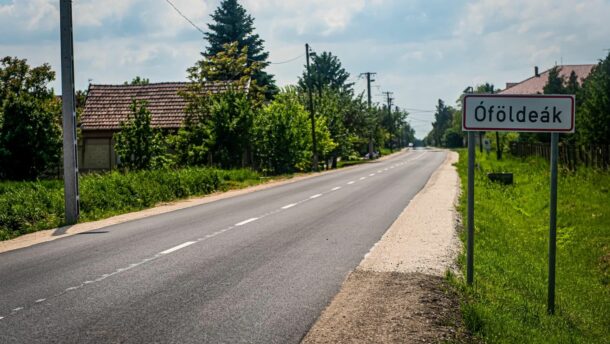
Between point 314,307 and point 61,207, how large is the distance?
35.5ft

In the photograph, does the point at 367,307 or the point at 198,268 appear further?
the point at 198,268

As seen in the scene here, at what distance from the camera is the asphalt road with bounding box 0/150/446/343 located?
18.0 ft

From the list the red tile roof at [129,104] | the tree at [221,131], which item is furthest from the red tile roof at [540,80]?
the tree at [221,131]

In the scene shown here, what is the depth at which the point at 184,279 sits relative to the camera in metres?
7.63

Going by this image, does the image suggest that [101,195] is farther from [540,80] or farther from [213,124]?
[540,80]

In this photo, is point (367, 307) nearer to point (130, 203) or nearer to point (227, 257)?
point (227, 257)

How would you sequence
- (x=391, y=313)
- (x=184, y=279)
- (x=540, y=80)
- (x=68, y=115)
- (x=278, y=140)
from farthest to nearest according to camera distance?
1. (x=540, y=80)
2. (x=278, y=140)
3. (x=68, y=115)
4. (x=184, y=279)
5. (x=391, y=313)

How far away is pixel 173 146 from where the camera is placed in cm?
3653

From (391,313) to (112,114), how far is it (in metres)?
40.8

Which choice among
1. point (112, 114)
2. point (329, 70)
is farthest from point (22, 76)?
point (329, 70)

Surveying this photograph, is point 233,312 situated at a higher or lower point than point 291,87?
lower

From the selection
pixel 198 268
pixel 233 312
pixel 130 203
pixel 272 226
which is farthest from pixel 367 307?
pixel 130 203

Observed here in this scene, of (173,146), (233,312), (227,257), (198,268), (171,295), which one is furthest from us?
(173,146)

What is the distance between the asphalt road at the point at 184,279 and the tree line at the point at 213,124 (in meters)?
16.0
